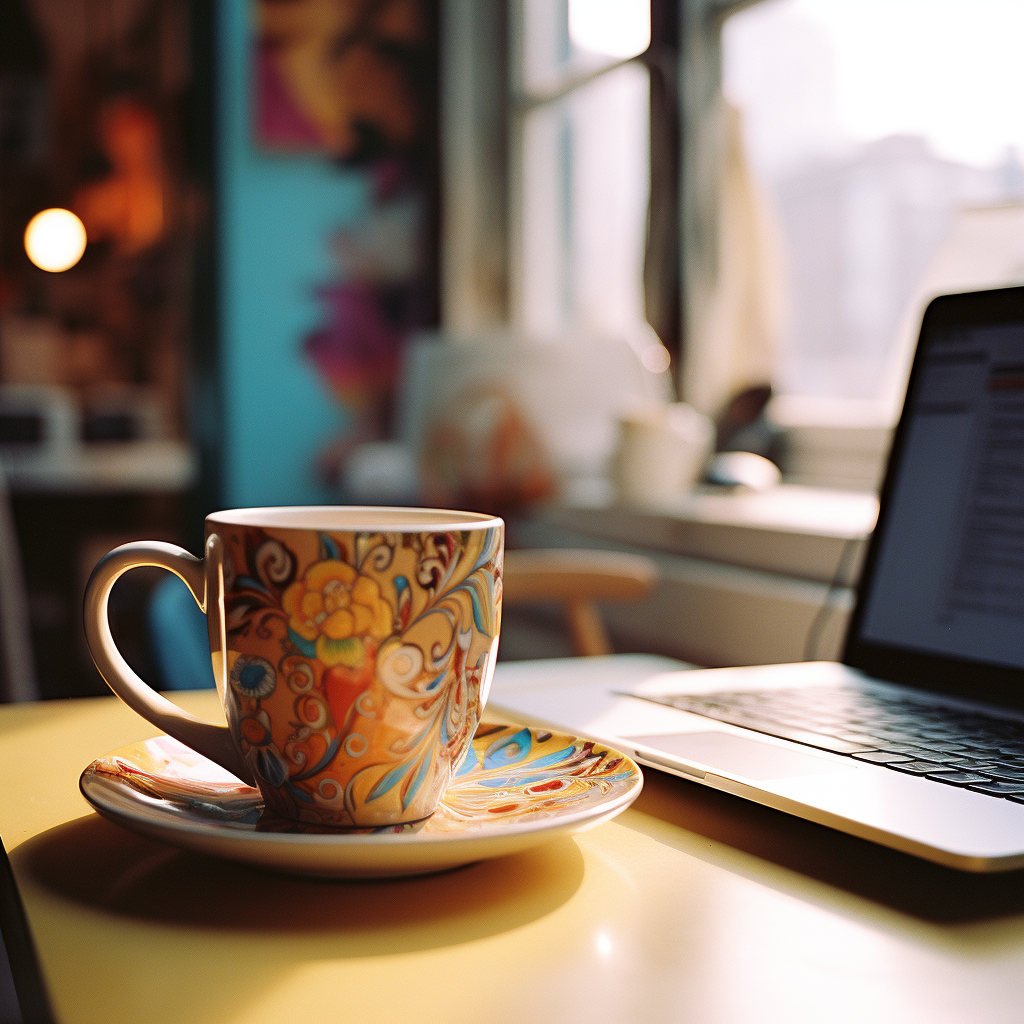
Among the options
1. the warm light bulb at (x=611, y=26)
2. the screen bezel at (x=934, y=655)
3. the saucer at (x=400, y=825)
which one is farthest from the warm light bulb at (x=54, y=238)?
the saucer at (x=400, y=825)

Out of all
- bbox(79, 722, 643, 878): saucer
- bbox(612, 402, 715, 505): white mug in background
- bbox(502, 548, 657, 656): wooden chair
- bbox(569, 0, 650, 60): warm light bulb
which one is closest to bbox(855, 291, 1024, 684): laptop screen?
bbox(79, 722, 643, 878): saucer

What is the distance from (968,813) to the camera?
376mm

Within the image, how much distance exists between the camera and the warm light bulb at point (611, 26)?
210cm

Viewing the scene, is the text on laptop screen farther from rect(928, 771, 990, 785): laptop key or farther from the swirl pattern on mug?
the swirl pattern on mug

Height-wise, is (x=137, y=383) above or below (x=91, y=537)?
above

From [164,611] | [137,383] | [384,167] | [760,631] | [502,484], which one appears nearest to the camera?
[164,611]

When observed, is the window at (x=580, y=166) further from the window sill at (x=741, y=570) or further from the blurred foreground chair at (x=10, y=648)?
the blurred foreground chair at (x=10, y=648)

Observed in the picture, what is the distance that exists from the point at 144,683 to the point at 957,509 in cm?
50

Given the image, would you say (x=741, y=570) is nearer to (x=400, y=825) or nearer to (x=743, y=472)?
(x=743, y=472)

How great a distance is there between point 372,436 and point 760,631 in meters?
1.81

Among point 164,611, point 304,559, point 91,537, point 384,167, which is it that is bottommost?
point 91,537

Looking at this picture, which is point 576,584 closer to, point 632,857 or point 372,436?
point 632,857

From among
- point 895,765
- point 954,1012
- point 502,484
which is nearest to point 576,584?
point 502,484

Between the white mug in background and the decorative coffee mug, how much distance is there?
50.2 inches
